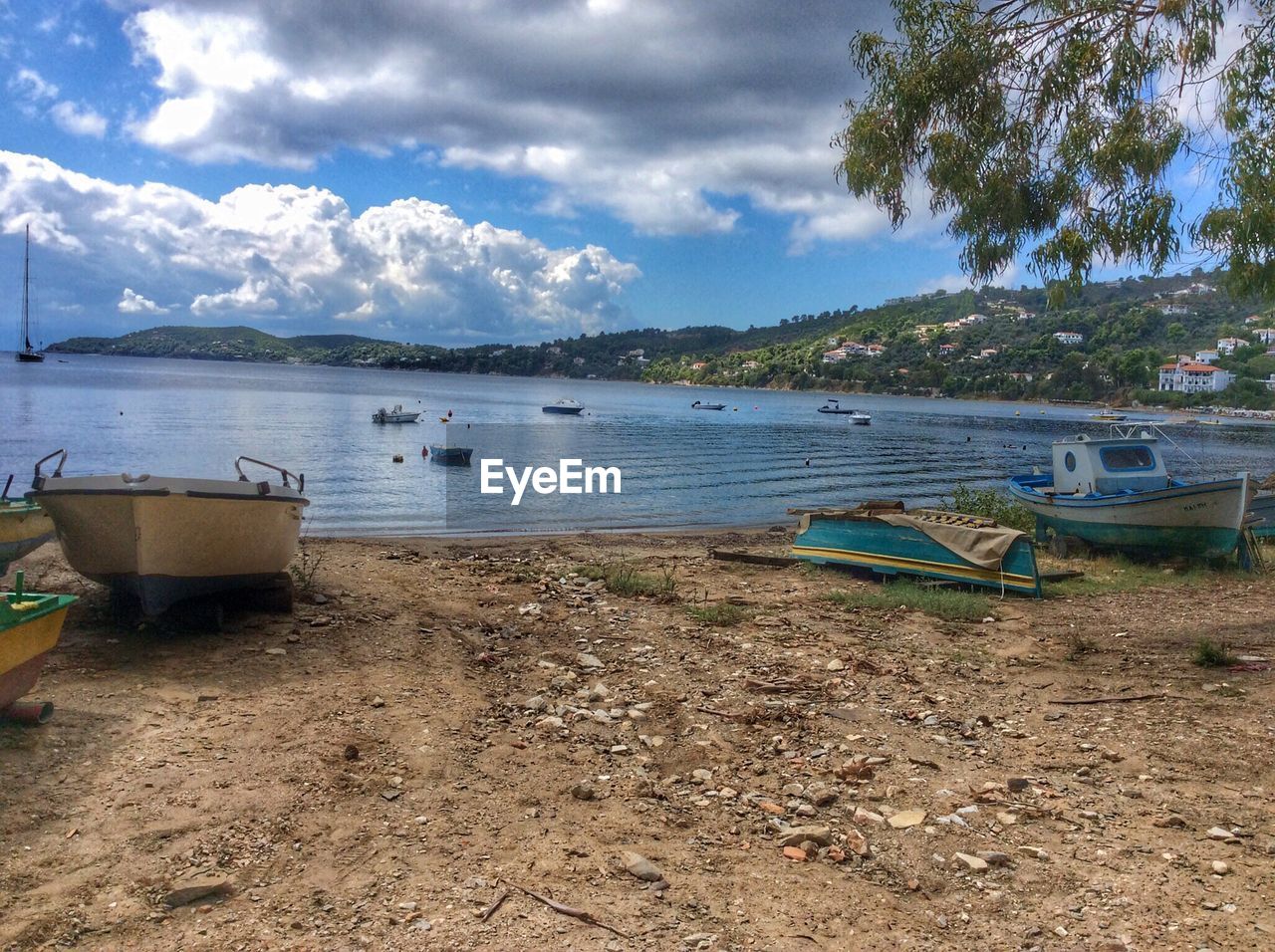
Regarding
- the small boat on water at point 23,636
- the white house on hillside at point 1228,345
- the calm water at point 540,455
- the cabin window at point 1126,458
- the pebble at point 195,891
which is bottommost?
the calm water at point 540,455

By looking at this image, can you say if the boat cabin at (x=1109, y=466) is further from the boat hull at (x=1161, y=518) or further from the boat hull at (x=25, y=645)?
the boat hull at (x=25, y=645)

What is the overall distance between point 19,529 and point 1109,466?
17548 mm

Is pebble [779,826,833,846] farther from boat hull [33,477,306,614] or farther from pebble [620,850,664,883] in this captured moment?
boat hull [33,477,306,614]

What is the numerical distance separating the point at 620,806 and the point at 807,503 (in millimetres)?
23908

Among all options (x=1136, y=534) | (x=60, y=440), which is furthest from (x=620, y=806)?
(x=60, y=440)

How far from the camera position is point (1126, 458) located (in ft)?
54.1

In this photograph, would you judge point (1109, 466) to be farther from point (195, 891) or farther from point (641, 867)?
point (195, 891)

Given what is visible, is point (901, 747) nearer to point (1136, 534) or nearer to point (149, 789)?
point (149, 789)

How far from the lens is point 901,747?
6.55 m

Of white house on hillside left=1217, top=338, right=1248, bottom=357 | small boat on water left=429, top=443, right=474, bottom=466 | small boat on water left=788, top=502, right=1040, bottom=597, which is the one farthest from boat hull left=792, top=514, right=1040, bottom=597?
white house on hillside left=1217, top=338, right=1248, bottom=357

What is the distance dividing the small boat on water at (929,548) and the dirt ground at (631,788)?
216 cm

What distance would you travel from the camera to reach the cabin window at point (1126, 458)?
53.5 ft

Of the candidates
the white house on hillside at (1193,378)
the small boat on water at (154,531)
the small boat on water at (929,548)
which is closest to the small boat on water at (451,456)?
the small boat on water at (929,548)

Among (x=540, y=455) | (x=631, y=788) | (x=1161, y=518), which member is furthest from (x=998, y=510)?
(x=540, y=455)
